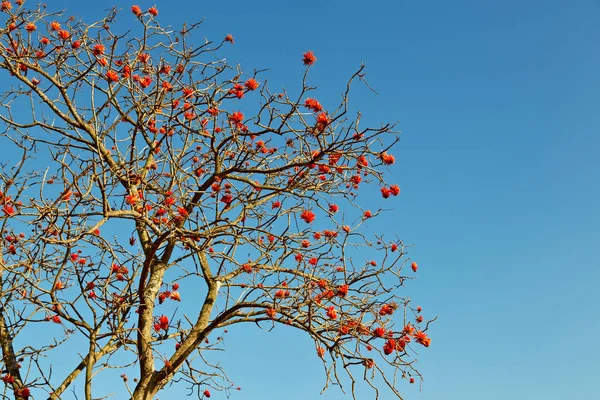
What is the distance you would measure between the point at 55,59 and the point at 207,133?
5.38ft

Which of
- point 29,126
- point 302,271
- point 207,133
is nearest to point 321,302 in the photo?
point 302,271

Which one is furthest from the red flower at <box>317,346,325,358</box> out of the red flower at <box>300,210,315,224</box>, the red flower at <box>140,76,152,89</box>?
the red flower at <box>140,76,152,89</box>

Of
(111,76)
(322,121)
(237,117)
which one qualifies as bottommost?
(322,121)

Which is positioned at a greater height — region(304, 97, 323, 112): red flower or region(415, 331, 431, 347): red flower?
region(304, 97, 323, 112): red flower

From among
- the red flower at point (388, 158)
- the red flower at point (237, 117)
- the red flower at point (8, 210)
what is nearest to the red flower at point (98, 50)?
the red flower at point (237, 117)

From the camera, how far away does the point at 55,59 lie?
212 inches

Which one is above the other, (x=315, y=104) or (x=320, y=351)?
(x=315, y=104)

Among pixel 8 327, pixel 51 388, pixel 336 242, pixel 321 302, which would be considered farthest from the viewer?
pixel 336 242

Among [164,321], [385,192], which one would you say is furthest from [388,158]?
[164,321]

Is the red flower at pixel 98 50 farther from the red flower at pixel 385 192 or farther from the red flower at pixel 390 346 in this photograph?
the red flower at pixel 390 346

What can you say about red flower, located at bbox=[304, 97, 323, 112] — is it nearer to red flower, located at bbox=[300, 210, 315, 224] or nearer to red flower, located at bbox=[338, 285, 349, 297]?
red flower, located at bbox=[300, 210, 315, 224]

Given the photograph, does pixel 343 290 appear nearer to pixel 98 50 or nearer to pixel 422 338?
pixel 422 338

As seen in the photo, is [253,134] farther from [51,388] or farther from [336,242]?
[51,388]

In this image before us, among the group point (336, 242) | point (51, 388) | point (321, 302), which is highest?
point (336, 242)
